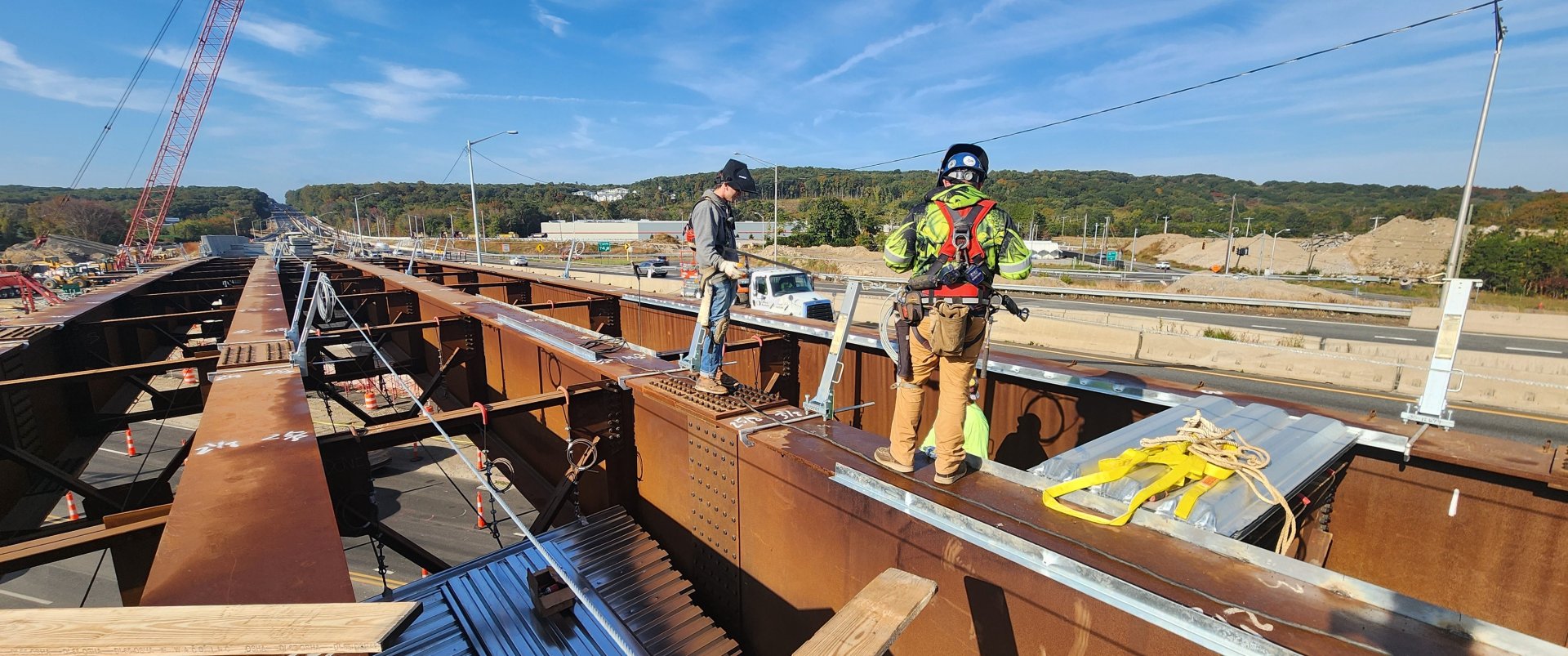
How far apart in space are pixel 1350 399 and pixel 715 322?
1557 centimetres

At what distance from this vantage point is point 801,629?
336cm

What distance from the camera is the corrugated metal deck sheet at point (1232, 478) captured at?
95.0 inches

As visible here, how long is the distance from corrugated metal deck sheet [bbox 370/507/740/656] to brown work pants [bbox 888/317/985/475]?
5.67 feet

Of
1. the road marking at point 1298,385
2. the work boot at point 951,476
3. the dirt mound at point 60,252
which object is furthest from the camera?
the dirt mound at point 60,252

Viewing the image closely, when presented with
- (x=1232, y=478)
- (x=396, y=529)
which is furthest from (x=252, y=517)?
(x=396, y=529)

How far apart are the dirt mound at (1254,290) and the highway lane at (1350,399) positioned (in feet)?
47.4

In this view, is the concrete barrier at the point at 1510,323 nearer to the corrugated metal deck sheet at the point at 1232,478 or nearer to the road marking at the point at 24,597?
the corrugated metal deck sheet at the point at 1232,478

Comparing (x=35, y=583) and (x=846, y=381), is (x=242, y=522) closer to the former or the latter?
(x=846, y=381)

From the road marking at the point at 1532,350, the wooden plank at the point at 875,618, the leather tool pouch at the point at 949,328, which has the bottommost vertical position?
the road marking at the point at 1532,350

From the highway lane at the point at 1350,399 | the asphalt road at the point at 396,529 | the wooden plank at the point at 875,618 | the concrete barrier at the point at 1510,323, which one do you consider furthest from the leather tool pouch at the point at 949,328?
the concrete barrier at the point at 1510,323

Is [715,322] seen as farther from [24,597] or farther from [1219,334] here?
[1219,334]

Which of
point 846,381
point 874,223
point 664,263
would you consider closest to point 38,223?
point 664,263

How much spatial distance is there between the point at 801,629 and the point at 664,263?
54643 mm

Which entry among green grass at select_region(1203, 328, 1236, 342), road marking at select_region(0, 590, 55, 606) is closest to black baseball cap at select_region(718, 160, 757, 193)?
road marking at select_region(0, 590, 55, 606)
